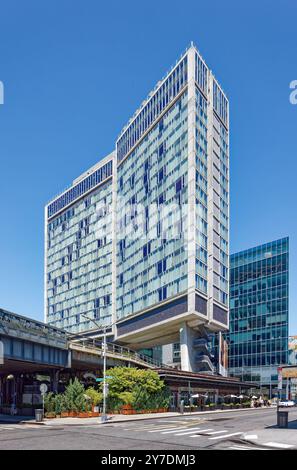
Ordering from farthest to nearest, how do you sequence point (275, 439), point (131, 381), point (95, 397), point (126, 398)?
point (131, 381), point (95, 397), point (126, 398), point (275, 439)

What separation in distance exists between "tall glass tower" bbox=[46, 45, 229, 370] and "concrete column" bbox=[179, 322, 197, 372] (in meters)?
0.17

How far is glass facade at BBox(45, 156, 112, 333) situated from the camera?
138 metres

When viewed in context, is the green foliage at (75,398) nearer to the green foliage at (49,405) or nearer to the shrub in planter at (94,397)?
the green foliage at (49,405)

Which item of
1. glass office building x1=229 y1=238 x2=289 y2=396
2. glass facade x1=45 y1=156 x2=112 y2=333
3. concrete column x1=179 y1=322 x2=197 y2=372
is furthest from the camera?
glass office building x1=229 y1=238 x2=289 y2=396

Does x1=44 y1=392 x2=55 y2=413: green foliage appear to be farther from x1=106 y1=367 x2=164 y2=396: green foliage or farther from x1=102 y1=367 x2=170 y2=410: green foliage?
x1=106 y1=367 x2=164 y2=396: green foliage

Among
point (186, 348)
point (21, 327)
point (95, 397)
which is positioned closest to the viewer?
point (21, 327)

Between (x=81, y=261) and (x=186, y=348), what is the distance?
59.4 metres

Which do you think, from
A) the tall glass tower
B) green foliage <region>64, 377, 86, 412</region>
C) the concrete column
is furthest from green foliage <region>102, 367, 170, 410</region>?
the concrete column

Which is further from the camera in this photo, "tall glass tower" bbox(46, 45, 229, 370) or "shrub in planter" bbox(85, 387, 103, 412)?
"tall glass tower" bbox(46, 45, 229, 370)

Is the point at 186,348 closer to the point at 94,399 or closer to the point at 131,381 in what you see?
the point at 131,381

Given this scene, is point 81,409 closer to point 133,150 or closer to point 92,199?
point 133,150

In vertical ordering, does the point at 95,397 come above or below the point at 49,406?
below

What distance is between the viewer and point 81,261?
150500mm

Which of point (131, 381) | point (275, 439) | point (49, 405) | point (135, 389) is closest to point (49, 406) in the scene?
point (49, 405)
